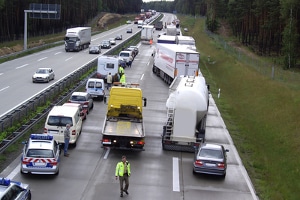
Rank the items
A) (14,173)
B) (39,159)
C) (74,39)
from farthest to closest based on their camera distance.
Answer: (74,39)
(14,173)
(39,159)

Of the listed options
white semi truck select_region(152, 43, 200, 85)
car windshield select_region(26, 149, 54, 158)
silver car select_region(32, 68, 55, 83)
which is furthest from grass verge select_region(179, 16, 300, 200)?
silver car select_region(32, 68, 55, 83)

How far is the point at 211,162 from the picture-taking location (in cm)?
2053

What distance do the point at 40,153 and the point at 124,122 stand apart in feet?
22.3

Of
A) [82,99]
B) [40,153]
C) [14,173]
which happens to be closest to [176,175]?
[40,153]

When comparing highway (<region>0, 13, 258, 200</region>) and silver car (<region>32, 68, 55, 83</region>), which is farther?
silver car (<region>32, 68, 55, 83</region>)

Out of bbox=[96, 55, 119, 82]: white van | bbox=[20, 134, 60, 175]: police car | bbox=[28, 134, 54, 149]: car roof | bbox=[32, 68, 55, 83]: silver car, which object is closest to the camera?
bbox=[20, 134, 60, 175]: police car

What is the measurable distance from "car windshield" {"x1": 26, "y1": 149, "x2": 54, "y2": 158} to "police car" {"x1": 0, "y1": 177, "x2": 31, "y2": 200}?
12.7 ft

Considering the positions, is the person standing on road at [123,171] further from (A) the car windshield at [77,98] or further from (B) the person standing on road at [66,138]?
(A) the car windshield at [77,98]

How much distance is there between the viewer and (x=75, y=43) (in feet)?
243

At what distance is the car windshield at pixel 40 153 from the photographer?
61.3ft

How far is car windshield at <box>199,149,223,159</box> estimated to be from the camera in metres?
20.7

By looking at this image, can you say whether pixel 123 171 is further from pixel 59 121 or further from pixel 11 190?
pixel 59 121

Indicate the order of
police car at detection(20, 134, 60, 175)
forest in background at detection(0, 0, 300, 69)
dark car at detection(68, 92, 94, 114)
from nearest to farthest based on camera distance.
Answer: police car at detection(20, 134, 60, 175) < dark car at detection(68, 92, 94, 114) < forest in background at detection(0, 0, 300, 69)

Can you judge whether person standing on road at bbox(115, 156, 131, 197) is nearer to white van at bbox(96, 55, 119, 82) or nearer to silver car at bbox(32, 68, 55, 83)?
silver car at bbox(32, 68, 55, 83)
